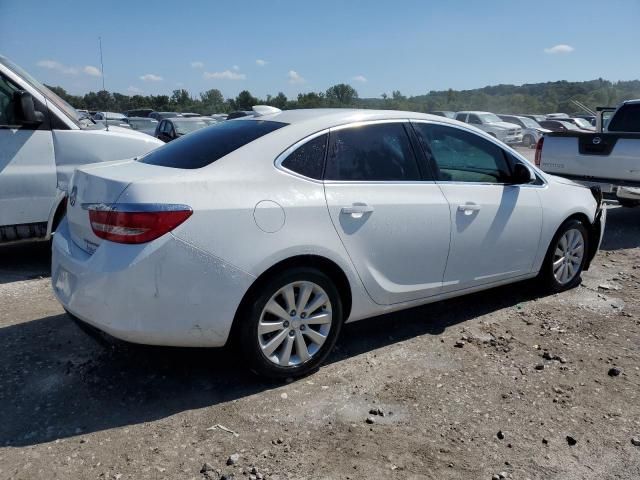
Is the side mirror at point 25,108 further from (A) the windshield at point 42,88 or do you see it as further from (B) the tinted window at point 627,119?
(B) the tinted window at point 627,119

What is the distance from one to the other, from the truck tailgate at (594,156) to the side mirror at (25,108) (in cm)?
675

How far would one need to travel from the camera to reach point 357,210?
3.46 meters

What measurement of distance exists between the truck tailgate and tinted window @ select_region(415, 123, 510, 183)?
3765 mm

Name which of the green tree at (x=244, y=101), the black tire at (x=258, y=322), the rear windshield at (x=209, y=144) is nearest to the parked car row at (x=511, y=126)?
the rear windshield at (x=209, y=144)

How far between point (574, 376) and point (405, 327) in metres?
1.25

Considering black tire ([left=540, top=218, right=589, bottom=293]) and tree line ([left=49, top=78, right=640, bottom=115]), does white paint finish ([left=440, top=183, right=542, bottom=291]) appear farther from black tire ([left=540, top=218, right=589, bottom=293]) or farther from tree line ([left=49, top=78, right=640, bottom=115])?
tree line ([left=49, top=78, right=640, bottom=115])

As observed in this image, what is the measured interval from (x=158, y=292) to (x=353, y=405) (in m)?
1.28

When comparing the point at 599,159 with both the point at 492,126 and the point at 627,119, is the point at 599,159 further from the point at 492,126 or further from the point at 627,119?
the point at 492,126

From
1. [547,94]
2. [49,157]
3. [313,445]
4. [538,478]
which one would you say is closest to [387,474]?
[313,445]

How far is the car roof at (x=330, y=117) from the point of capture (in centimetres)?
360

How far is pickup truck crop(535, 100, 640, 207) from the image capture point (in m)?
7.25

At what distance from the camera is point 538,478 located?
8.54 feet

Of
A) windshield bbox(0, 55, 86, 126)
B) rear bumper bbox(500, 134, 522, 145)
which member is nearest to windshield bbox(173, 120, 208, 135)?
windshield bbox(0, 55, 86, 126)

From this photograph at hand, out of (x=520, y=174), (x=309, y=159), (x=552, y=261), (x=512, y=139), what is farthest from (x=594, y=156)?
(x=512, y=139)
